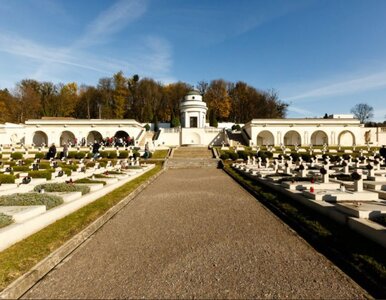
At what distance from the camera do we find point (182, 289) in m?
4.34

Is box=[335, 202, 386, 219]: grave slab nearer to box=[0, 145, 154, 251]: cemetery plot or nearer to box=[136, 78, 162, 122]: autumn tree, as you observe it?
box=[0, 145, 154, 251]: cemetery plot

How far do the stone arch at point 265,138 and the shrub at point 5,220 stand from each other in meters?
50.4

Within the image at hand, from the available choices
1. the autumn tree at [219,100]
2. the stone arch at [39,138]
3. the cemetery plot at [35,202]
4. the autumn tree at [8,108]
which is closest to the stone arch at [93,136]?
the stone arch at [39,138]

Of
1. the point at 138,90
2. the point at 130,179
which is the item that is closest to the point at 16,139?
the point at 138,90

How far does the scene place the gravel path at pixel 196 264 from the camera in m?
4.31

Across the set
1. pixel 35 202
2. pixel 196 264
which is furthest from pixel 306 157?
pixel 196 264

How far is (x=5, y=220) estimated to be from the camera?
641cm

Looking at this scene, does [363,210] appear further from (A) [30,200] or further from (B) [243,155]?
(B) [243,155]

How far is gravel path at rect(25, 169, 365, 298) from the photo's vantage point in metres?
4.31

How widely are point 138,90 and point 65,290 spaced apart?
7127cm

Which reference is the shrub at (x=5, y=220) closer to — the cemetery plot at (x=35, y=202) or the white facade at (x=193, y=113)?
the cemetery plot at (x=35, y=202)

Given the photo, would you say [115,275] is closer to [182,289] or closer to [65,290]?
[65,290]

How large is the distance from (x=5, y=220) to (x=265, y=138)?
172 feet

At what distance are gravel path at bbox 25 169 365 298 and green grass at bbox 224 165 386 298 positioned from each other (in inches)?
9.0
